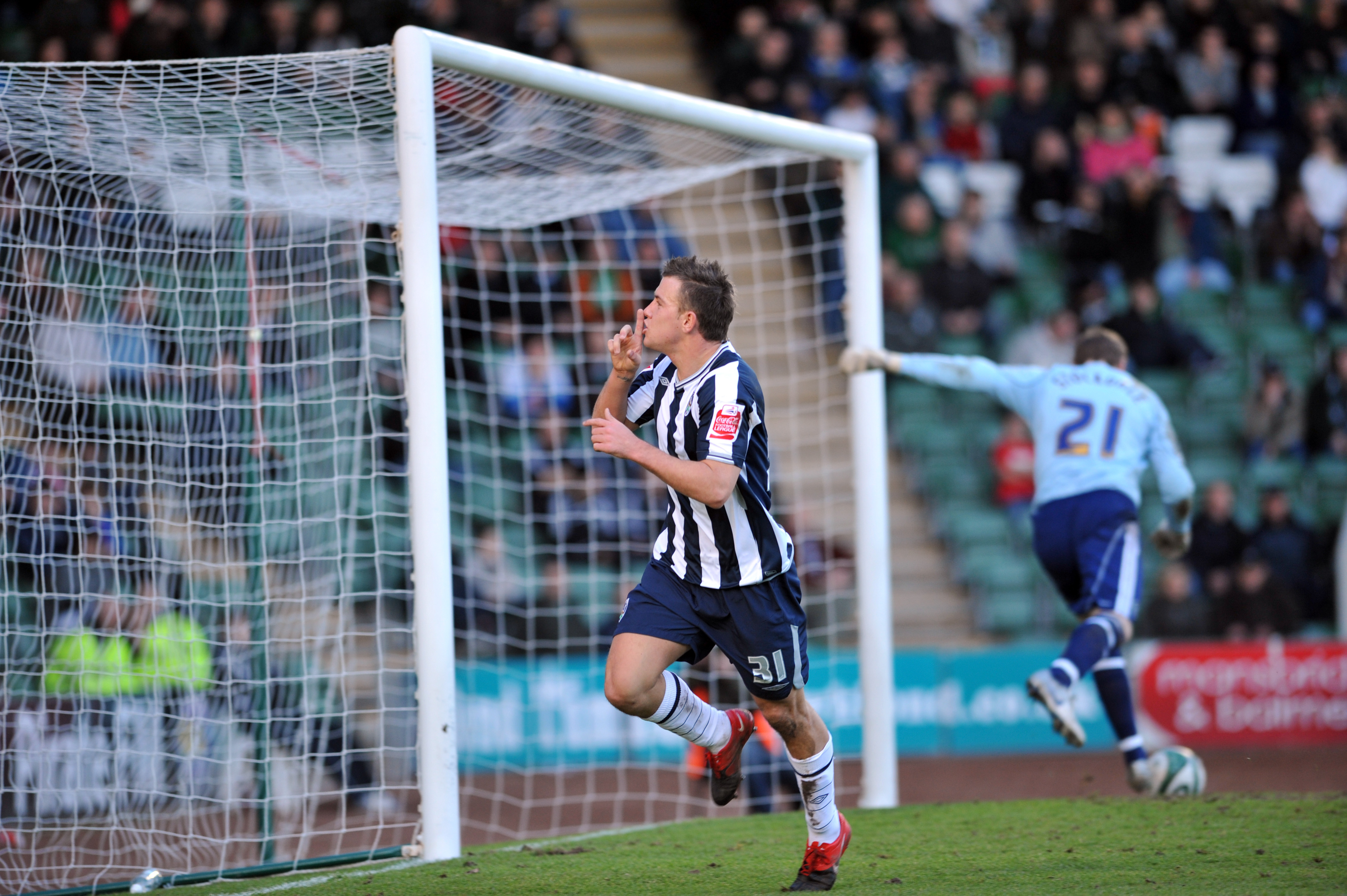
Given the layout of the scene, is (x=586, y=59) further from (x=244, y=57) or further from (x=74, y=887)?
(x=74, y=887)

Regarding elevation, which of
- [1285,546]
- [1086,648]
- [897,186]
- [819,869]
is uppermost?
[897,186]

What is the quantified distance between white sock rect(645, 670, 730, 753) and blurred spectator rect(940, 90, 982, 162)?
1018 cm

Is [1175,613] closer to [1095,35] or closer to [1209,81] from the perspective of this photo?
[1209,81]

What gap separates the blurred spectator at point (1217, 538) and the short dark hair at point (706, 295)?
27.4 ft

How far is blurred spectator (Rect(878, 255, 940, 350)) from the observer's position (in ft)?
38.8

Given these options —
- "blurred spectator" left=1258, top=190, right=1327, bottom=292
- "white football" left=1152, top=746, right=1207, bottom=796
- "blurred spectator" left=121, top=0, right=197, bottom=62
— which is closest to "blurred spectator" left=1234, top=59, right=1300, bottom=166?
"blurred spectator" left=1258, top=190, right=1327, bottom=292

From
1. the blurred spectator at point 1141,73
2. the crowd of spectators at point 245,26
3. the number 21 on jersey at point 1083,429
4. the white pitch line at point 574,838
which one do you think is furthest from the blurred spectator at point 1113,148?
the white pitch line at point 574,838

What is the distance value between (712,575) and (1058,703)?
214 centimetres

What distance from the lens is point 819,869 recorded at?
4.46m

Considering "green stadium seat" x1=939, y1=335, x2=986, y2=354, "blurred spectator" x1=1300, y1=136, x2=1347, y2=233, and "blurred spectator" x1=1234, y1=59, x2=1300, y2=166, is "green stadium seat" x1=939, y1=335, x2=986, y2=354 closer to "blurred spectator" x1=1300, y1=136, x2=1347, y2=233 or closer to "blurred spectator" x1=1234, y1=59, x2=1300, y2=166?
"blurred spectator" x1=1300, y1=136, x2=1347, y2=233

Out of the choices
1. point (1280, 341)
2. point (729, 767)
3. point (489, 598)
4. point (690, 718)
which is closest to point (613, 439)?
point (690, 718)

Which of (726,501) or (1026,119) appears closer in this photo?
(726,501)

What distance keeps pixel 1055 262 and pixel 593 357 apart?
19.9 ft

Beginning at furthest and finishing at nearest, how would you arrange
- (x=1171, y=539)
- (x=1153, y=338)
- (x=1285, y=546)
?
1. (x=1153, y=338)
2. (x=1285, y=546)
3. (x=1171, y=539)
